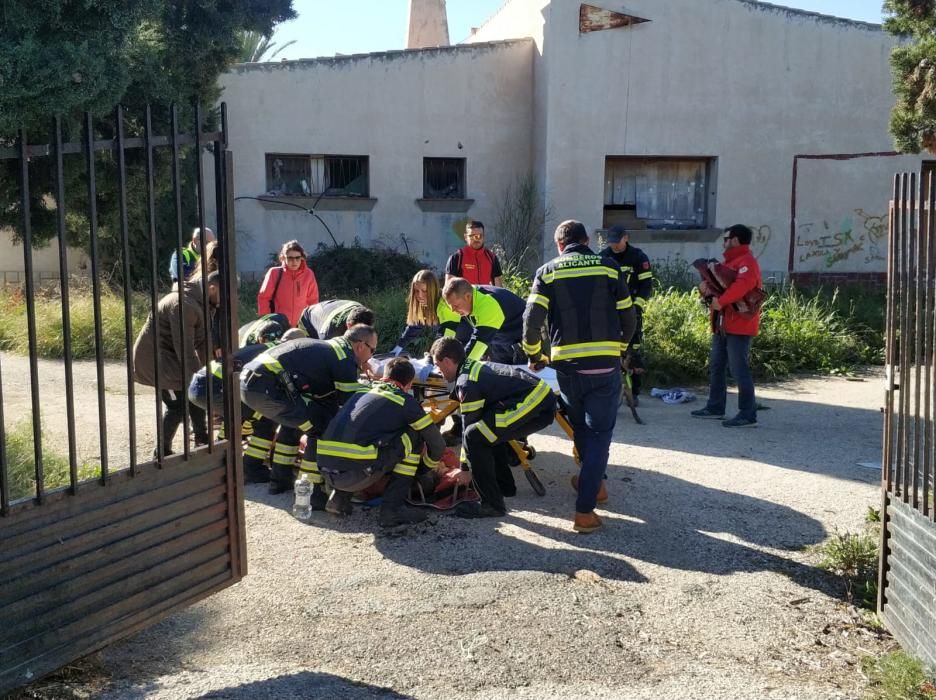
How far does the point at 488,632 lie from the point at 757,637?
4.17ft

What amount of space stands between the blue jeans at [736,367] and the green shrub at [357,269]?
6.05m

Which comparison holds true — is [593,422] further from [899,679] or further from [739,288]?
[739,288]

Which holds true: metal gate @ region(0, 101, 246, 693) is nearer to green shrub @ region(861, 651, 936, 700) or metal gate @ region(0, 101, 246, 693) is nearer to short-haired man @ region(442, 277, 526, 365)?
short-haired man @ region(442, 277, 526, 365)

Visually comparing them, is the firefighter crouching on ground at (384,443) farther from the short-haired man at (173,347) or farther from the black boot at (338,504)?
the short-haired man at (173,347)

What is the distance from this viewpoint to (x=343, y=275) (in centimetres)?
1412

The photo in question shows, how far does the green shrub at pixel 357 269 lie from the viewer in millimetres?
13969

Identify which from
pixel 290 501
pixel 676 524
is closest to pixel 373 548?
pixel 290 501

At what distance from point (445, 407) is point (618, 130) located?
9.29m

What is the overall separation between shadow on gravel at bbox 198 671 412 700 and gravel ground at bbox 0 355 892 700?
0.04 feet

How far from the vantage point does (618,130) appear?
14.7 meters

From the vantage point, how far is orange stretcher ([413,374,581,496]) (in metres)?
6.54

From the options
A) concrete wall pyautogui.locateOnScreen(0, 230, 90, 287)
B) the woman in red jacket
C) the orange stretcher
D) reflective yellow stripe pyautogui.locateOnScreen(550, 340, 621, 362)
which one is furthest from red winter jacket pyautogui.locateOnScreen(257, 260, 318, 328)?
concrete wall pyautogui.locateOnScreen(0, 230, 90, 287)

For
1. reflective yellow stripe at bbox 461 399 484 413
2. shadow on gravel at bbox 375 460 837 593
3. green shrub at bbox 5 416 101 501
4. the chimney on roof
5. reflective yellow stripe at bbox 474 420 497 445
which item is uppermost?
the chimney on roof

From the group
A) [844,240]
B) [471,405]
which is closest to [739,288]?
[471,405]
